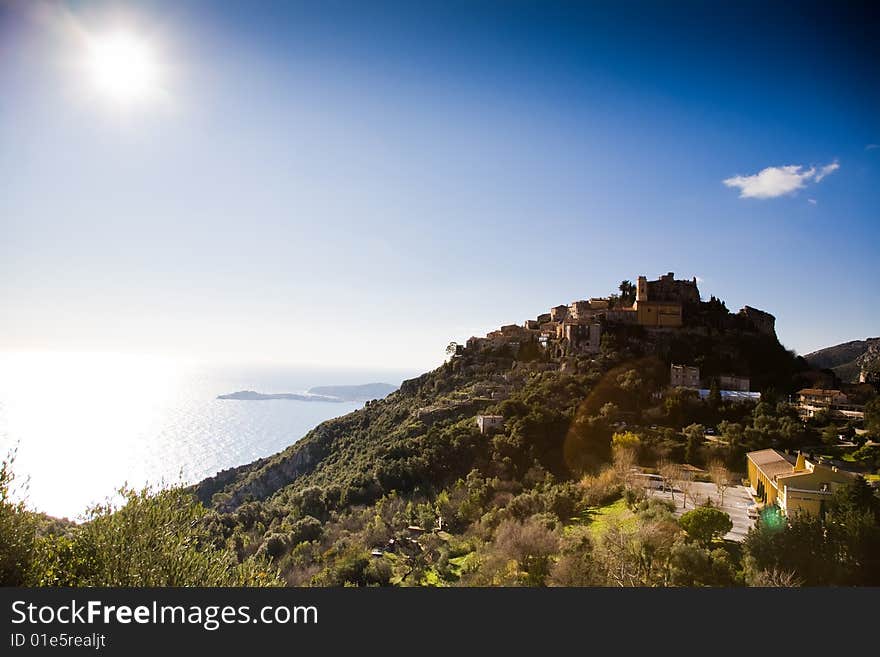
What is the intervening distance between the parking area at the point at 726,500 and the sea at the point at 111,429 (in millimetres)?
11059

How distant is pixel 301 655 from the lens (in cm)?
461

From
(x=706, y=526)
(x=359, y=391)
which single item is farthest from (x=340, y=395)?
(x=706, y=526)

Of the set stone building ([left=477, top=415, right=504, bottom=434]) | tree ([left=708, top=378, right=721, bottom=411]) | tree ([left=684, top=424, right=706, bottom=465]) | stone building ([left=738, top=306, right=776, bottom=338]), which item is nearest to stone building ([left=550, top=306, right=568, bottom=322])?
stone building ([left=738, top=306, right=776, bottom=338])

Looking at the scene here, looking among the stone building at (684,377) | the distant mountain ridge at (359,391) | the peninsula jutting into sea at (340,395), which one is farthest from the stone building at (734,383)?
the peninsula jutting into sea at (340,395)

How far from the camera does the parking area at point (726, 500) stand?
1036cm

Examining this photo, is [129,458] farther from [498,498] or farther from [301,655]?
[301,655]

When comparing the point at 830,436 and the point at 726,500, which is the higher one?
the point at 830,436

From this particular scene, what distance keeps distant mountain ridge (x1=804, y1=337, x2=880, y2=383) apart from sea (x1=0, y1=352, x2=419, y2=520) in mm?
37021

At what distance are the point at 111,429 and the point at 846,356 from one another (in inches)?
2872

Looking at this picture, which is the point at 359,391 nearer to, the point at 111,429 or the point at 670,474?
the point at 111,429

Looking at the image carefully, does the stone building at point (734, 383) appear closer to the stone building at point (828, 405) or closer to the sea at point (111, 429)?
the stone building at point (828, 405)

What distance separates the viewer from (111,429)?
56.3 meters

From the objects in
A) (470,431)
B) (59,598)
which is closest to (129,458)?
(470,431)

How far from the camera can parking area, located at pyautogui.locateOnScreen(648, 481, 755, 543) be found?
10.4m
